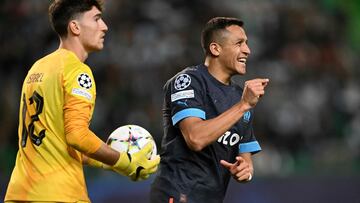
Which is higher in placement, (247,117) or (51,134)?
(51,134)

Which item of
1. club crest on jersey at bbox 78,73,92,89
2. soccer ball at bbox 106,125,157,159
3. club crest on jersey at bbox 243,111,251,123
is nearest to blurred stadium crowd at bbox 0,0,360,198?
club crest on jersey at bbox 243,111,251,123

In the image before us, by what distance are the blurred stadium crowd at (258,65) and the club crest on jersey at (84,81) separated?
20.0 feet

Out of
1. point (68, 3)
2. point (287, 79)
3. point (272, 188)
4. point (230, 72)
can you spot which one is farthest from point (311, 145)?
point (68, 3)

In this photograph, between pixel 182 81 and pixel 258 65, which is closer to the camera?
pixel 182 81

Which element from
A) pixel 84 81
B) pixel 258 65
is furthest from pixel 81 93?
pixel 258 65

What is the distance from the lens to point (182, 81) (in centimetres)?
570

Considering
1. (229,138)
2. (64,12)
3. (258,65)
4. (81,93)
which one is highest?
(64,12)

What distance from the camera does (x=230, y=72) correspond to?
5.92 m

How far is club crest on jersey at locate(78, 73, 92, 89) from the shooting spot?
16.1 feet

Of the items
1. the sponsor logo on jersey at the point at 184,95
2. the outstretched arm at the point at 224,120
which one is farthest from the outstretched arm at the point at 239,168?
the sponsor logo on jersey at the point at 184,95

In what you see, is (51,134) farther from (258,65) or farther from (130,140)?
(258,65)

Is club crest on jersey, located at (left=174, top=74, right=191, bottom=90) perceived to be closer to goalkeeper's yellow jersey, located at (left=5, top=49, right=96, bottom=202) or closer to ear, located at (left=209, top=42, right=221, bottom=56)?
ear, located at (left=209, top=42, right=221, bottom=56)

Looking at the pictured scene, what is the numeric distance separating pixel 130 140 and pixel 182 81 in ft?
1.95

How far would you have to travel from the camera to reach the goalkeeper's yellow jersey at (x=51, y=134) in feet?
16.1
